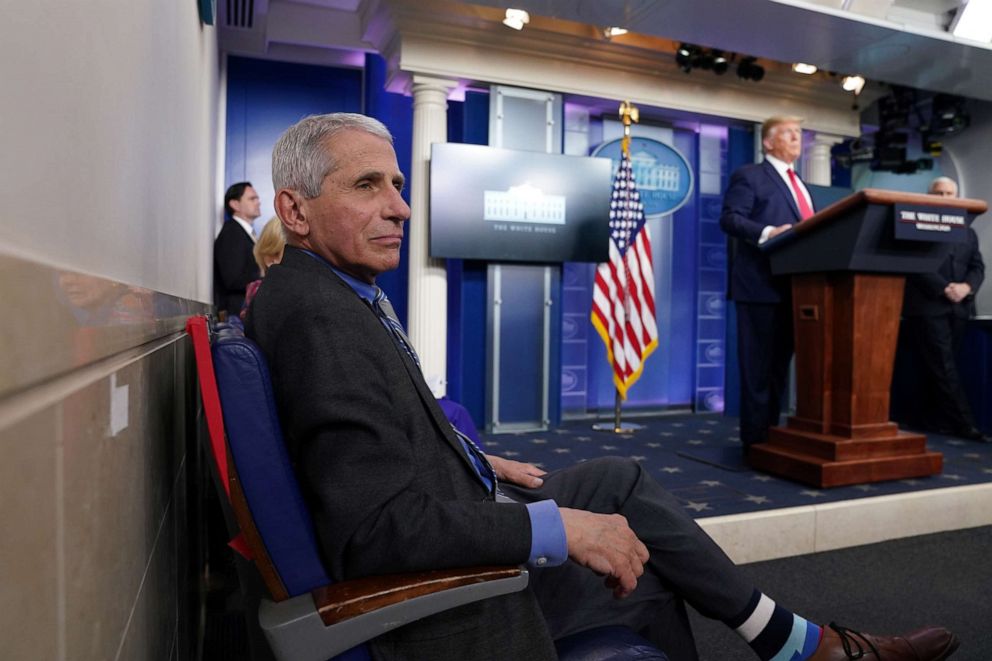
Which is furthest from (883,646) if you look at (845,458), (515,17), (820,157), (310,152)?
(820,157)

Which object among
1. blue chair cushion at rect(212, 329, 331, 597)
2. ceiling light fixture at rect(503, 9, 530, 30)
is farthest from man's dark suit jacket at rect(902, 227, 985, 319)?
blue chair cushion at rect(212, 329, 331, 597)

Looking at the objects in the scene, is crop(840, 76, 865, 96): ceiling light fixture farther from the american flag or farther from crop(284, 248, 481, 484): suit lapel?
crop(284, 248, 481, 484): suit lapel

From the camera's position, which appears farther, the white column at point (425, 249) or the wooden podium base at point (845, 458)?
the white column at point (425, 249)

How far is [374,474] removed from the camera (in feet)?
2.96

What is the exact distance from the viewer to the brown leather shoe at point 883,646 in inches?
52.4

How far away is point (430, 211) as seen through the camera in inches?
178

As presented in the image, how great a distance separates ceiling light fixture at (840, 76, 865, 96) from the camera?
17.4 feet

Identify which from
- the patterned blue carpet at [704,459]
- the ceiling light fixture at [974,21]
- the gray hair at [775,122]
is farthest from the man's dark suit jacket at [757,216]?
the ceiling light fixture at [974,21]

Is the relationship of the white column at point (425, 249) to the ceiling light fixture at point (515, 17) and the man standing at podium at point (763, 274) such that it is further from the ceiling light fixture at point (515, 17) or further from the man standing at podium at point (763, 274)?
the man standing at podium at point (763, 274)

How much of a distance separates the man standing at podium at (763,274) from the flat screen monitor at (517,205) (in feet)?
5.09

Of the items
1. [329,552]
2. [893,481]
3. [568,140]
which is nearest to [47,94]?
[329,552]

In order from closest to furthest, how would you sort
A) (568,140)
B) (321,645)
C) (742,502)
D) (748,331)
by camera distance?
(321,645) < (742,502) < (748,331) < (568,140)

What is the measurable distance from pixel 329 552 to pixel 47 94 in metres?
0.63

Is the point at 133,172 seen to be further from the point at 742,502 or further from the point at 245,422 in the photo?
the point at 742,502
